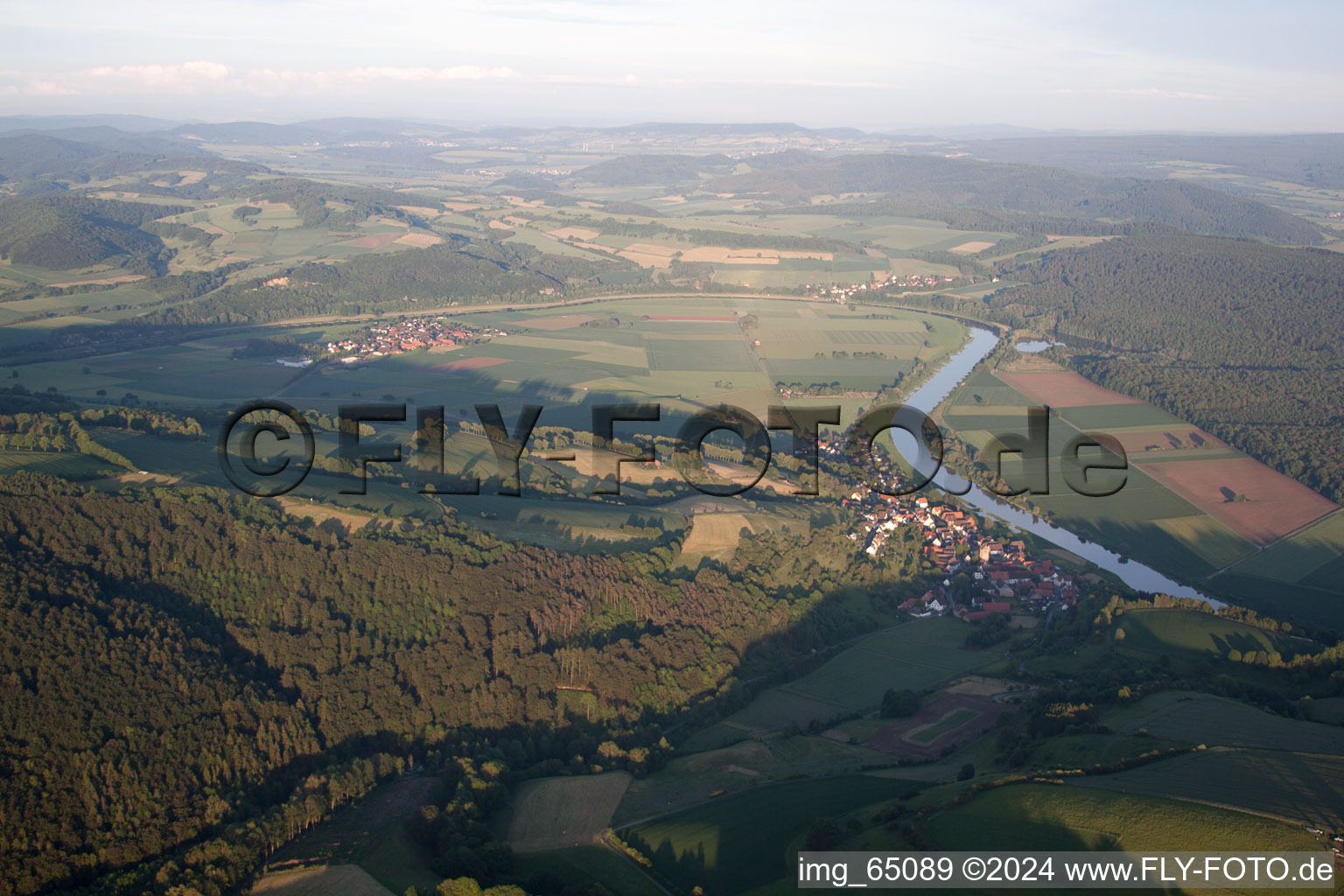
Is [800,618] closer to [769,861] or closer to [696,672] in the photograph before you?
[696,672]

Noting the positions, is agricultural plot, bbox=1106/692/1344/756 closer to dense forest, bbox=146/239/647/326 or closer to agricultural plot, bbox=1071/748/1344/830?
agricultural plot, bbox=1071/748/1344/830

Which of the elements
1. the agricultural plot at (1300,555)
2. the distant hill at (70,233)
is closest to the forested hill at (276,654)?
the agricultural plot at (1300,555)

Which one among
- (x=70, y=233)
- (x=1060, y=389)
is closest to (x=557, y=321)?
(x=1060, y=389)

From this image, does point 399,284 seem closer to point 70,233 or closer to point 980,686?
point 70,233

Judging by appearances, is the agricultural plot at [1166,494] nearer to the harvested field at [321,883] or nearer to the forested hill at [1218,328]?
the forested hill at [1218,328]

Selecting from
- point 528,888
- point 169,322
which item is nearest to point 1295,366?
point 528,888

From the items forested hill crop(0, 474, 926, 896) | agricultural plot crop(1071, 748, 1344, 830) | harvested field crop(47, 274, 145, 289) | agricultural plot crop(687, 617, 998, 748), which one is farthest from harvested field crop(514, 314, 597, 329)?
agricultural plot crop(1071, 748, 1344, 830)
